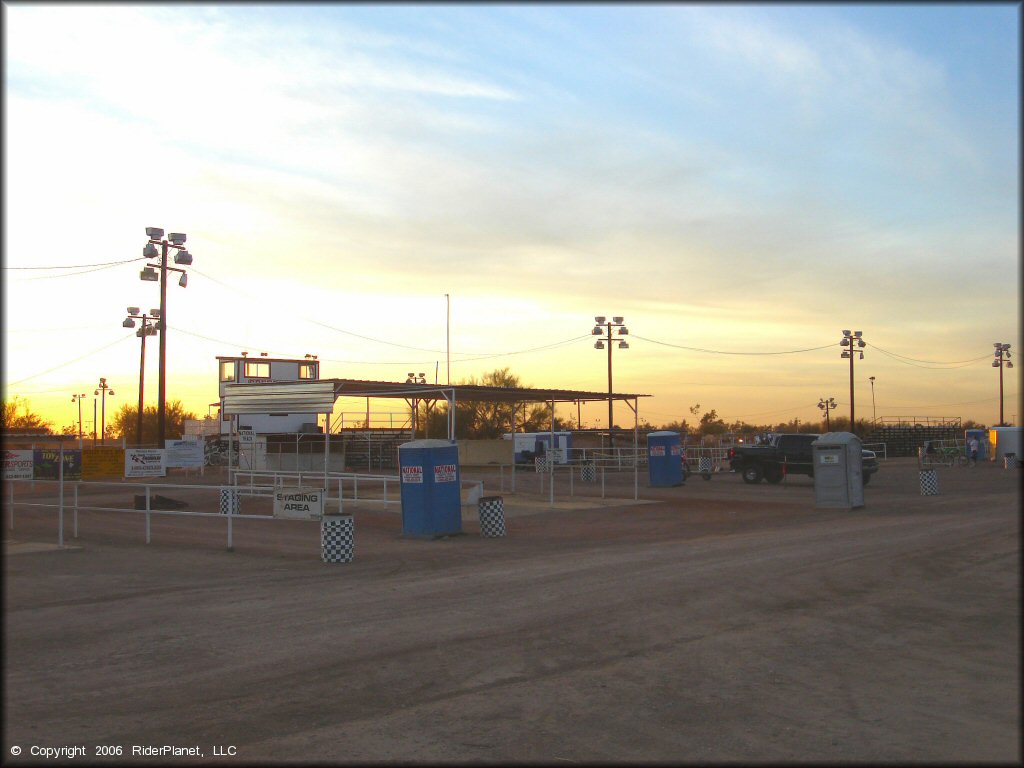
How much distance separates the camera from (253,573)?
1463cm

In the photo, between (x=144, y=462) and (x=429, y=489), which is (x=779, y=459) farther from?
(x=144, y=462)

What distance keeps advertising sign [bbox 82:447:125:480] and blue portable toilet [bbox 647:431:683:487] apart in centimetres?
2149

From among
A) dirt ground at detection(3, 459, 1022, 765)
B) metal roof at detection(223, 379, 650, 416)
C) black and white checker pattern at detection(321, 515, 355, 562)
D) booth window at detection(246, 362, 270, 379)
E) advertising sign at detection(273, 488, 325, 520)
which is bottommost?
dirt ground at detection(3, 459, 1022, 765)

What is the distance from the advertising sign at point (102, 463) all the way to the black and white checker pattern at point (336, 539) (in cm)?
1269

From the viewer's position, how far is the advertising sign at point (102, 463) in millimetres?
25938

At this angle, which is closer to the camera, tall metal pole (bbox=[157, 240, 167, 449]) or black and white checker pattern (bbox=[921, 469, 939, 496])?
black and white checker pattern (bbox=[921, 469, 939, 496])

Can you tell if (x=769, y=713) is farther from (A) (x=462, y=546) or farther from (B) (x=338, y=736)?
(A) (x=462, y=546)

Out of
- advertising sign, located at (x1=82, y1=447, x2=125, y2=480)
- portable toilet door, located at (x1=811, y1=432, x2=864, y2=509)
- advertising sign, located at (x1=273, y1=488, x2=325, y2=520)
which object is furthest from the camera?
portable toilet door, located at (x1=811, y1=432, x2=864, y2=509)

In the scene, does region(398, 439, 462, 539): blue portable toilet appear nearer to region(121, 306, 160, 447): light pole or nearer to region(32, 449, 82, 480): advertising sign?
region(32, 449, 82, 480): advertising sign

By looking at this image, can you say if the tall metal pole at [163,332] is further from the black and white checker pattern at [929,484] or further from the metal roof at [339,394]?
the black and white checker pattern at [929,484]

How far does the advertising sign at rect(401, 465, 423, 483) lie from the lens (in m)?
20.2

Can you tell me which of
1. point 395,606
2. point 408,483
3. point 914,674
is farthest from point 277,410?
point 914,674

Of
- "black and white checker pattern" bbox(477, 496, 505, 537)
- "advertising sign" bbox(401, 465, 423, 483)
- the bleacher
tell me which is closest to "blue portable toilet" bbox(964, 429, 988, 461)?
the bleacher

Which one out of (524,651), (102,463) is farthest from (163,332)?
(524,651)
